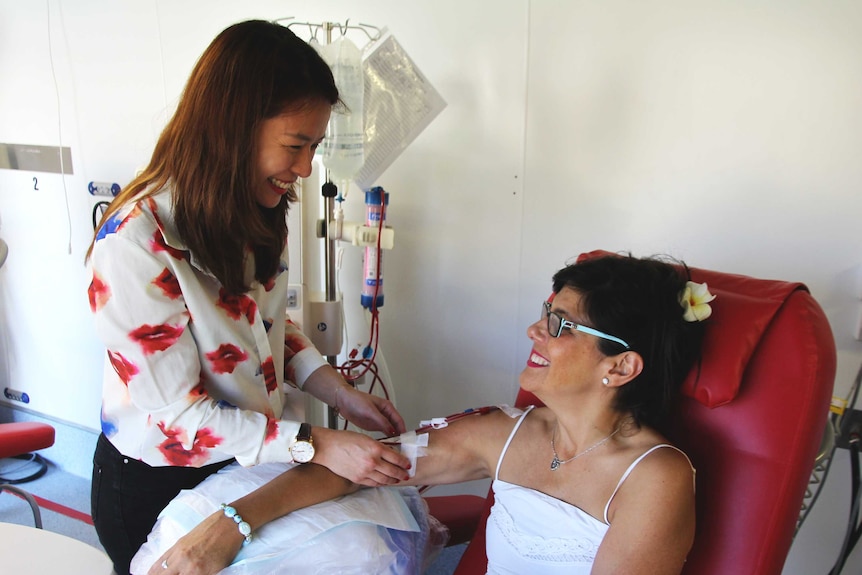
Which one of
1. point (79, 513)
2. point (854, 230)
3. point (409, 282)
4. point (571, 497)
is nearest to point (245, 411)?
point (571, 497)

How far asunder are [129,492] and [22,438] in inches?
29.8

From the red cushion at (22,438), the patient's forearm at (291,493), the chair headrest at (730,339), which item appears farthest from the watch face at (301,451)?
the red cushion at (22,438)

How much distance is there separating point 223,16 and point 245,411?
1685 millimetres

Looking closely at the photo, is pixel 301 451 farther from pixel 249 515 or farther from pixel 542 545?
pixel 542 545

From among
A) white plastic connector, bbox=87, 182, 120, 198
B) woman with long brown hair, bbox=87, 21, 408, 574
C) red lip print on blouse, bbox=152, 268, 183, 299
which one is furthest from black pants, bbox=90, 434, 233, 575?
white plastic connector, bbox=87, 182, 120, 198

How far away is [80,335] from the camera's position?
2.91m

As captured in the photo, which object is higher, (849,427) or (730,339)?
(730,339)

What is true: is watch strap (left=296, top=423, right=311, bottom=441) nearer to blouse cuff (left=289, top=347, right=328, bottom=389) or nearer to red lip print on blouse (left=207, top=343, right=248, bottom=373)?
red lip print on blouse (left=207, top=343, right=248, bottom=373)

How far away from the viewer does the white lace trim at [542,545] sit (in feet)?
4.04

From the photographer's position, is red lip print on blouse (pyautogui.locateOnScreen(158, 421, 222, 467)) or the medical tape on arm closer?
red lip print on blouse (pyautogui.locateOnScreen(158, 421, 222, 467))

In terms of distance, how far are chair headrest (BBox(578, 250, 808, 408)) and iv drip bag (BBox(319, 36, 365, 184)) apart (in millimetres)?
1040

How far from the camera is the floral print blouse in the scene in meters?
1.09

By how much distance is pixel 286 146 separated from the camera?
3.92ft

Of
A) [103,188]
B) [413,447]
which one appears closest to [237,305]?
[413,447]
